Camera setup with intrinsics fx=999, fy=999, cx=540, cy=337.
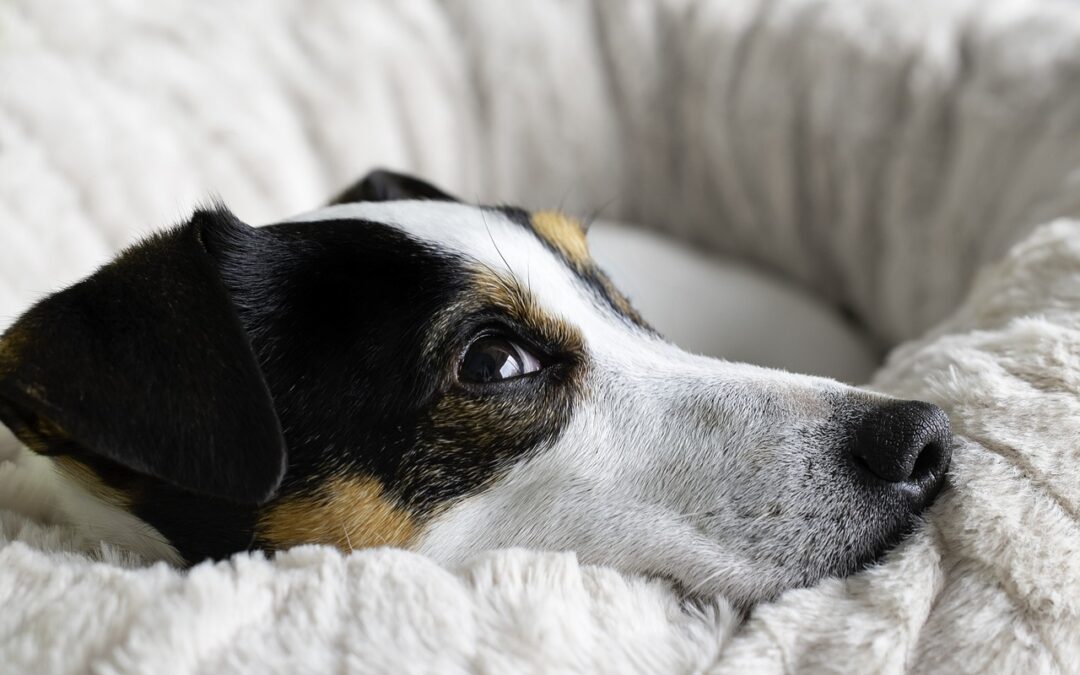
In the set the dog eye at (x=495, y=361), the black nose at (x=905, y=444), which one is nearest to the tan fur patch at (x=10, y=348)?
the dog eye at (x=495, y=361)

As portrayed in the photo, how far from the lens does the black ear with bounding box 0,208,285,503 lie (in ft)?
3.44

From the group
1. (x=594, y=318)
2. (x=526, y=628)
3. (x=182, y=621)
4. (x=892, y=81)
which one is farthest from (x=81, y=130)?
(x=892, y=81)

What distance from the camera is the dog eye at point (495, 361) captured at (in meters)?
1.20

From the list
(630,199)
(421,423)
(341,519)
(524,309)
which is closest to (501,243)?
(524,309)

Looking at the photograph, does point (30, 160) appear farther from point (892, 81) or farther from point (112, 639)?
point (892, 81)

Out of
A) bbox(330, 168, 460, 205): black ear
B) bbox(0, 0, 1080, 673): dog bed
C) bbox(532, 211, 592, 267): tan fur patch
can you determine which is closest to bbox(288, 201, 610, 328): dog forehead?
bbox(532, 211, 592, 267): tan fur patch

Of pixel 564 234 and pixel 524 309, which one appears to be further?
pixel 564 234

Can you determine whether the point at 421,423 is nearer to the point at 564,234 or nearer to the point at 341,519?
the point at 341,519

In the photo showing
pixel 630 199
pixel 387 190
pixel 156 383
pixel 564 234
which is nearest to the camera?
pixel 156 383

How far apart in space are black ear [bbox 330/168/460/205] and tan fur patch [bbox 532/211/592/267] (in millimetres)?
239

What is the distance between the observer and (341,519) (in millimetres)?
1173

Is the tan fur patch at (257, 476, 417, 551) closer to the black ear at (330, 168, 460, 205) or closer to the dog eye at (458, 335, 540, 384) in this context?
the dog eye at (458, 335, 540, 384)

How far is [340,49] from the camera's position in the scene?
2377mm

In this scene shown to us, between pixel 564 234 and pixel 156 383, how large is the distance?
683mm
